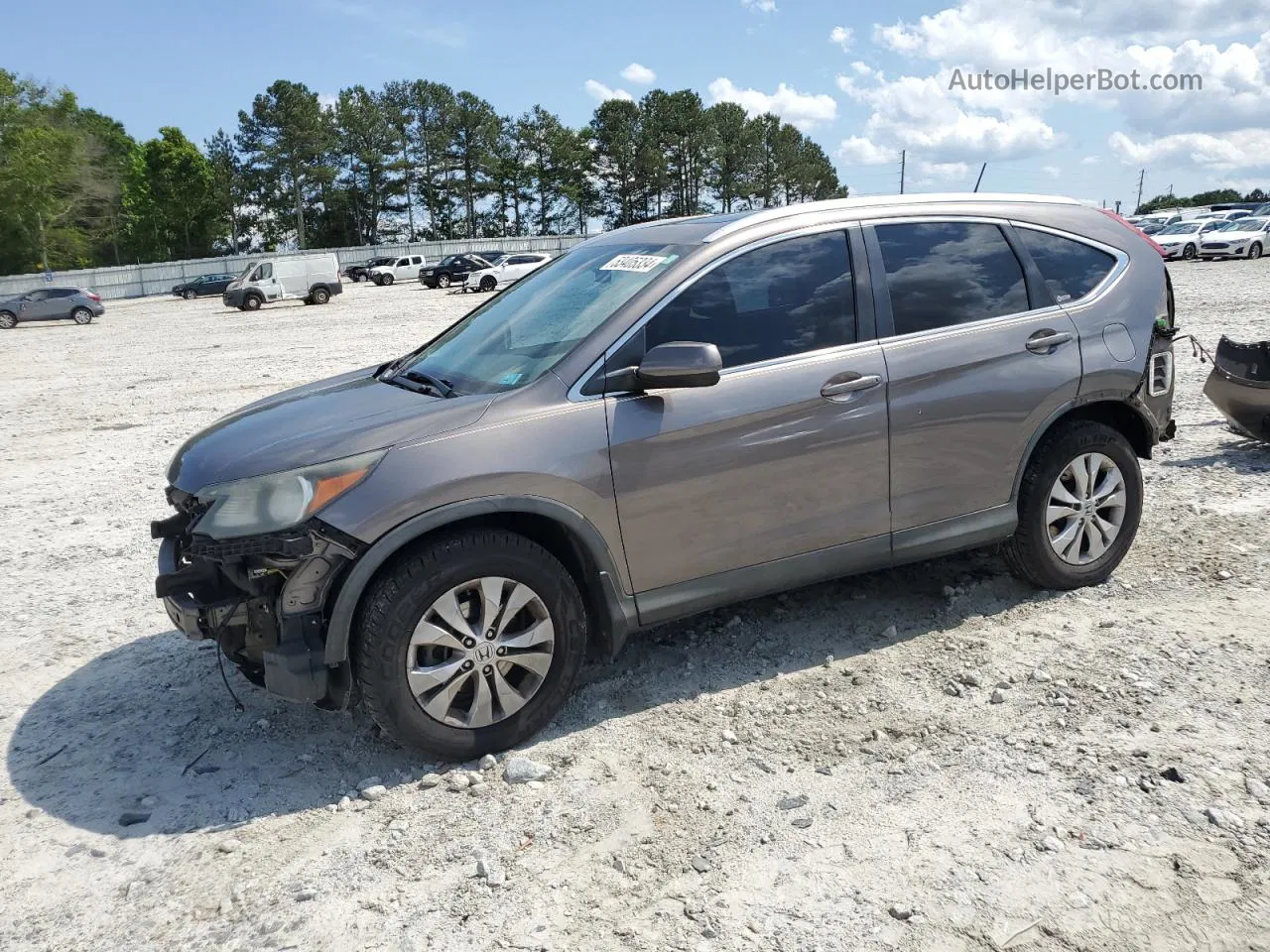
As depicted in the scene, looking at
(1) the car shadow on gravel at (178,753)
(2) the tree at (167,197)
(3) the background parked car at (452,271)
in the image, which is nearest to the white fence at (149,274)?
(3) the background parked car at (452,271)

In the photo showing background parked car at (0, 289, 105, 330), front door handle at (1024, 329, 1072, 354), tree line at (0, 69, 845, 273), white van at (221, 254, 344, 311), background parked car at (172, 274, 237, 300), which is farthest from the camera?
tree line at (0, 69, 845, 273)

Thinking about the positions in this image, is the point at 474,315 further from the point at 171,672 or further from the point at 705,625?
the point at 171,672

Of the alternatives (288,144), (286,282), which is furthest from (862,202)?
(288,144)

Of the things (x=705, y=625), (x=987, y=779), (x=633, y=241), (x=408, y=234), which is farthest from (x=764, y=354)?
(x=408, y=234)

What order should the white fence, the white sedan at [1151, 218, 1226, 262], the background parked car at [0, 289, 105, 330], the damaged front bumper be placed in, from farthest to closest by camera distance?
the white fence, the background parked car at [0, 289, 105, 330], the white sedan at [1151, 218, 1226, 262], the damaged front bumper

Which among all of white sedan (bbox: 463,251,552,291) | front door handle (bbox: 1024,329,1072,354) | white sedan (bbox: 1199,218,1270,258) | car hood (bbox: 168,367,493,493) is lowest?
car hood (bbox: 168,367,493,493)

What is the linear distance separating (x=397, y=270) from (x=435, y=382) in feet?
179

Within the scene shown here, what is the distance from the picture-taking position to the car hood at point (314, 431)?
3461mm

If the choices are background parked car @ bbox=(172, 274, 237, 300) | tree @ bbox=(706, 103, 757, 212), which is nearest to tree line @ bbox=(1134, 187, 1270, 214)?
tree @ bbox=(706, 103, 757, 212)

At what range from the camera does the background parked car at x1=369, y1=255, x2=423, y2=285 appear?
179 feet

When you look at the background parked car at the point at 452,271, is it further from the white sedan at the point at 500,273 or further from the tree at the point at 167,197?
the tree at the point at 167,197

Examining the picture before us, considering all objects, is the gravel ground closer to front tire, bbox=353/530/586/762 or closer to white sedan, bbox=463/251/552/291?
front tire, bbox=353/530/586/762

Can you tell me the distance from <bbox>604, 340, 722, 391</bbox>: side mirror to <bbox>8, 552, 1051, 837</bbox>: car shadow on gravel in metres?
1.33

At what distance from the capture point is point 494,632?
11.6 feet
